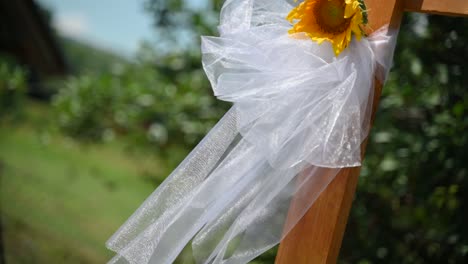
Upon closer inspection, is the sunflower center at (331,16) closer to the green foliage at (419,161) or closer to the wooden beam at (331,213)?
the wooden beam at (331,213)

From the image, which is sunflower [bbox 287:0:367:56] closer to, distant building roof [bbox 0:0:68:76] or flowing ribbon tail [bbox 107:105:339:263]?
flowing ribbon tail [bbox 107:105:339:263]

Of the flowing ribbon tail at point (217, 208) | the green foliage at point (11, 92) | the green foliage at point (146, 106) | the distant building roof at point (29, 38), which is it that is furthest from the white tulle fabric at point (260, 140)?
the distant building roof at point (29, 38)

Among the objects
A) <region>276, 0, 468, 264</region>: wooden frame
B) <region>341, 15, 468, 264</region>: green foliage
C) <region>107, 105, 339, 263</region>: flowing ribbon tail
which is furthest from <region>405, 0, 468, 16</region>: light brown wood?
<region>341, 15, 468, 264</region>: green foliage

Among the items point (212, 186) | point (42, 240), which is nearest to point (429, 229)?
point (212, 186)

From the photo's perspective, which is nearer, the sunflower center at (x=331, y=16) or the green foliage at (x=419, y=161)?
the sunflower center at (x=331, y=16)

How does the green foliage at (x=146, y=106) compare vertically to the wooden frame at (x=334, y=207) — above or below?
below

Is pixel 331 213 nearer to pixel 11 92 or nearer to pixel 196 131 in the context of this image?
pixel 196 131

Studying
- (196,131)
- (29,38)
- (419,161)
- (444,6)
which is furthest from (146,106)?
(29,38)
